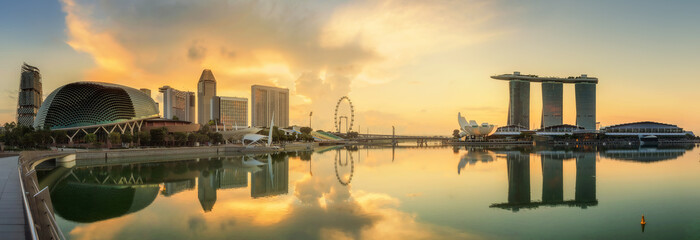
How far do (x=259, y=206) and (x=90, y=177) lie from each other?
21.5m

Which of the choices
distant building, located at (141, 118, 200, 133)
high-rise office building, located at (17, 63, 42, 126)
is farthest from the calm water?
high-rise office building, located at (17, 63, 42, 126)

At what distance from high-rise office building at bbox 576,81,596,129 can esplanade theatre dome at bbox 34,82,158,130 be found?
16949 cm

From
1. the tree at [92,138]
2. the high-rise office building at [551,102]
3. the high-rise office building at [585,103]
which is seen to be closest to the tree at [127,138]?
the tree at [92,138]

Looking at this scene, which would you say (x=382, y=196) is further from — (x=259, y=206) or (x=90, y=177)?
(x=90, y=177)

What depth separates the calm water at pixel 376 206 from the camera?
15602 millimetres

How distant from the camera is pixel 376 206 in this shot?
817 inches

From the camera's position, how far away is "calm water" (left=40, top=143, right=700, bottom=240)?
15602mm

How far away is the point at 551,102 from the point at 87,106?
17331 cm

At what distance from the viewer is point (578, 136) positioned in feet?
448

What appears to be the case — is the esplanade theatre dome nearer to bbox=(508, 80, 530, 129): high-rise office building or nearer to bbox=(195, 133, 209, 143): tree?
bbox=(195, 133, 209, 143): tree

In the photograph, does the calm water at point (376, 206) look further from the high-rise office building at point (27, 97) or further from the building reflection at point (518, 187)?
the high-rise office building at point (27, 97)

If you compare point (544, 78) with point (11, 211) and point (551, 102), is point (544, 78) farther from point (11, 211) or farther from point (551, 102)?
point (11, 211)

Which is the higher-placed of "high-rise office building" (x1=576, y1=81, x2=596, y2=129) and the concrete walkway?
"high-rise office building" (x1=576, y1=81, x2=596, y2=129)

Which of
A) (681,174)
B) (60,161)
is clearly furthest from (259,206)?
(681,174)
